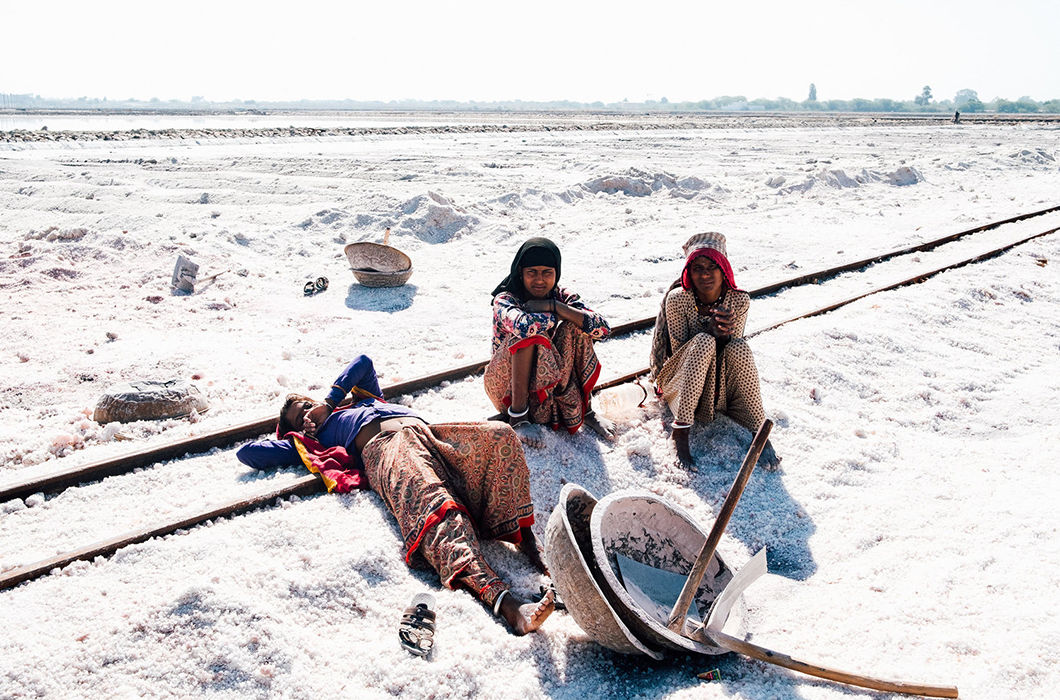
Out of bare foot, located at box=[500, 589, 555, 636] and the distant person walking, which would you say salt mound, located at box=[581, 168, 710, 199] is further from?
bare foot, located at box=[500, 589, 555, 636]

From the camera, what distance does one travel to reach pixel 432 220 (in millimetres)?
11133

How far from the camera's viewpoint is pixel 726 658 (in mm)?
2820

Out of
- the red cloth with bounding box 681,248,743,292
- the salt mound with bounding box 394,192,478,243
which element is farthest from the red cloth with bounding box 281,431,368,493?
the salt mound with bounding box 394,192,478,243

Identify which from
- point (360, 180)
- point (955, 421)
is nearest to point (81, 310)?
point (955, 421)

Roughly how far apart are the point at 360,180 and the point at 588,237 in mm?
6803

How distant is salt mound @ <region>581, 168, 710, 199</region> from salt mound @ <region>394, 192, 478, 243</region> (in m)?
4.02

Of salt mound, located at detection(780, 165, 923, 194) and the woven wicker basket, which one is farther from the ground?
salt mound, located at detection(780, 165, 923, 194)

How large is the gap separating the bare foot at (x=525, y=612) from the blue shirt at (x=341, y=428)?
4.30ft

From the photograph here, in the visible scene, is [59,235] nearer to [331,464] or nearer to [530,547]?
[331,464]

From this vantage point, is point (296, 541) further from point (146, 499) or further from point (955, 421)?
point (955, 421)

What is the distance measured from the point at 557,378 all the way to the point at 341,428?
1.26 m

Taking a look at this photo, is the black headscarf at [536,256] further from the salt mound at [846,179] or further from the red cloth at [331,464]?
the salt mound at [846,179]

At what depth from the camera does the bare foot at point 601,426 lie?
4.52 m

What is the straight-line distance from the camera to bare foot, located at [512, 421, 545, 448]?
428 centimetres
